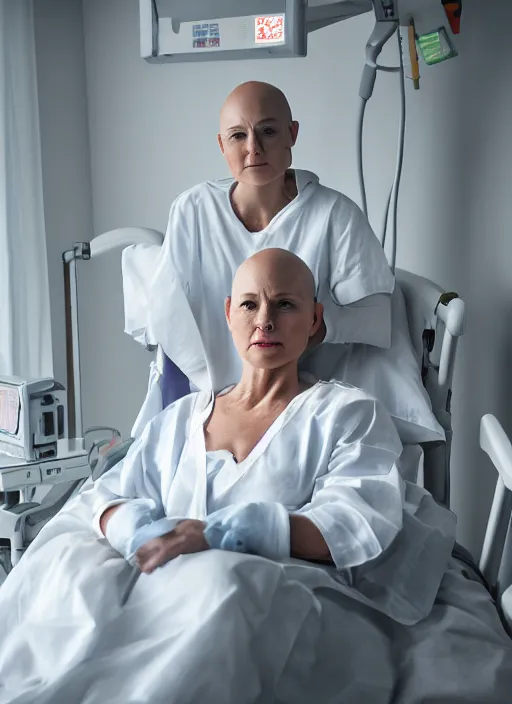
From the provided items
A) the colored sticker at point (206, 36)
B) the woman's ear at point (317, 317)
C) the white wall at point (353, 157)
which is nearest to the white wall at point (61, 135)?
the white wall at point (353, 157)

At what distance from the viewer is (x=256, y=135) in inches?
75.3

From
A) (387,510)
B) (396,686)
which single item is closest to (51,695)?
(396,686)

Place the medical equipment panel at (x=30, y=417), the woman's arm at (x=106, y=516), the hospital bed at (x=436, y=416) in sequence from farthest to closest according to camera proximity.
Result: the medical equipment panel at (x=30, y=417)
the hospital bed at (x=436, y=416)
the woman's arm at (x=106, y=516)

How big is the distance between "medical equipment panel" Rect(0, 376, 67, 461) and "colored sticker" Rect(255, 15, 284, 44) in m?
0.88

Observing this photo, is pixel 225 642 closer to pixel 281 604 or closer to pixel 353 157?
pixel 281 604

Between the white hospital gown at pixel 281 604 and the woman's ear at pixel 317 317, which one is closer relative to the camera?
the white hospital gown at pixel 281 604

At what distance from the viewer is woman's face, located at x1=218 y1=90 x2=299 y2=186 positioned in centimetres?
190

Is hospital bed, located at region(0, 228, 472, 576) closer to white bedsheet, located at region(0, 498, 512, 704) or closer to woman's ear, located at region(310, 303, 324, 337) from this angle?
woman's ear, located at region(310, 303, 324, 337)

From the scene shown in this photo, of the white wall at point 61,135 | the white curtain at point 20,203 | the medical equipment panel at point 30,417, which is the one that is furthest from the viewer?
the white wall at point 61,135

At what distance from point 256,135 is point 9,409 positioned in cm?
78

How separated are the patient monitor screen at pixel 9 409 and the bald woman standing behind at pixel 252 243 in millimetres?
326

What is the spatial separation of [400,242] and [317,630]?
1475mm

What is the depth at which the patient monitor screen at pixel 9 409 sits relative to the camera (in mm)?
2004

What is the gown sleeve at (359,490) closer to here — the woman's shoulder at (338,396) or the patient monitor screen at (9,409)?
the woman's shoulder at (338,396)
